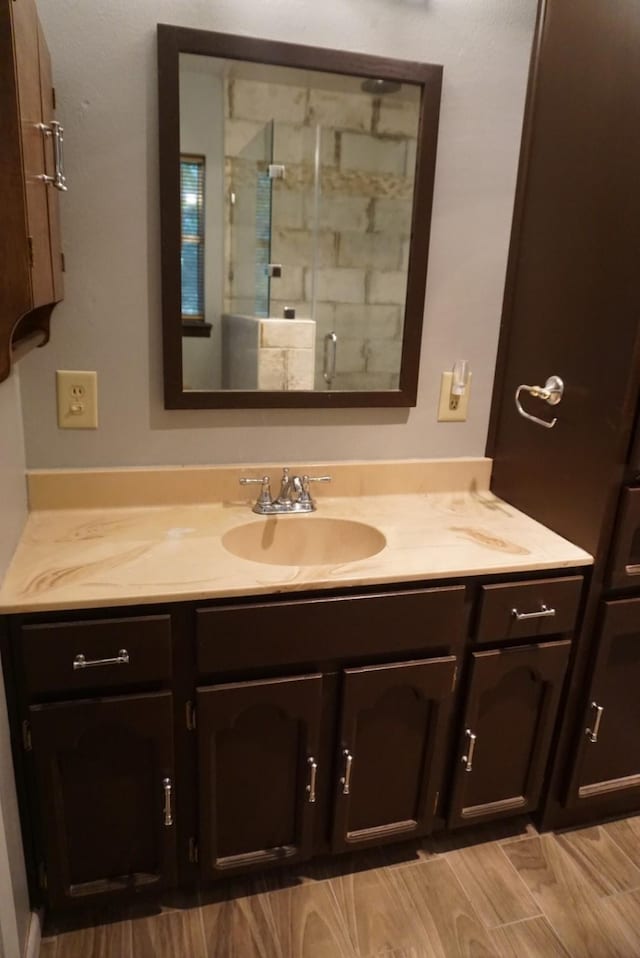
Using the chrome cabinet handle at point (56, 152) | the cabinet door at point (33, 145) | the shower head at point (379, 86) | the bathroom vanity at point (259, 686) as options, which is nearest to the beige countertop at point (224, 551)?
the bathroom vanity at point (259, 686)

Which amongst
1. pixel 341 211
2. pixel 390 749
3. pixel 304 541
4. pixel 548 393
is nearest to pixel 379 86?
pixel 341 211

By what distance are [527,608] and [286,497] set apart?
0.60 m

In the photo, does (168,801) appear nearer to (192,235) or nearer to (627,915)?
(627,915)

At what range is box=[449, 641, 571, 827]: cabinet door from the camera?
1.39 m

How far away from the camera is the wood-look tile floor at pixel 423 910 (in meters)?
1.32

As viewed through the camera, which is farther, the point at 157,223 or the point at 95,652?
the point at 157,223

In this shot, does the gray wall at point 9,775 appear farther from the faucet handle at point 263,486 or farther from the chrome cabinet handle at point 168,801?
the faucet handle at point 263,486

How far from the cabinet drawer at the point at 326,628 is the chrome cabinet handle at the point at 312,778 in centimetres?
23

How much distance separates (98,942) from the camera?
131 cm

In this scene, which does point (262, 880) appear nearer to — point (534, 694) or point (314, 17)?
point (534, 694)

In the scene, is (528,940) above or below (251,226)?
below

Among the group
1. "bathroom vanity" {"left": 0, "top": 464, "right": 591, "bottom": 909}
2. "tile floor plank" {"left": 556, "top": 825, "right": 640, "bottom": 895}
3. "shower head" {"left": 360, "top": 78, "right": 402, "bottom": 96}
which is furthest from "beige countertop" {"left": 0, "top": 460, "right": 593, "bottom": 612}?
"shower head" {"left": 360, "top": 78, "right": 402, "bottom": 96}

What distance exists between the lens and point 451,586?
1294mm

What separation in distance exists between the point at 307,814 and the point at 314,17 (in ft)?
5.50
